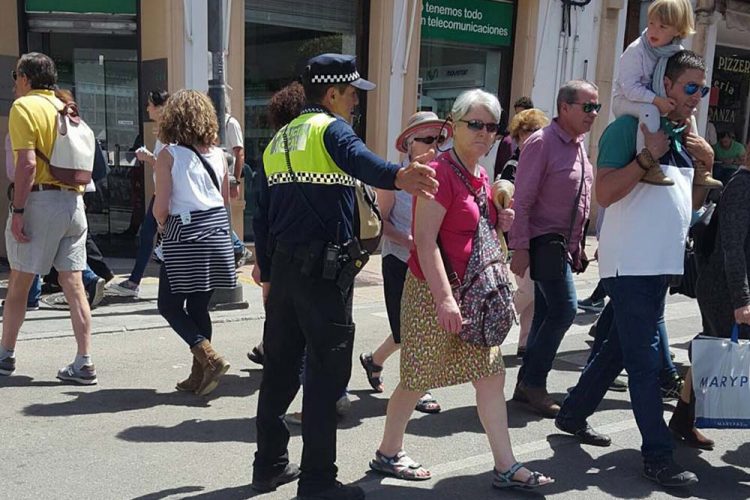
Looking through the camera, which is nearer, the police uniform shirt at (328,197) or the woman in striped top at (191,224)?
the police uniform shirt at (328,197)

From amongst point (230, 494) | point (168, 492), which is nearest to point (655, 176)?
point (230, 494)

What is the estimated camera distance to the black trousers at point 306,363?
328 centimetres

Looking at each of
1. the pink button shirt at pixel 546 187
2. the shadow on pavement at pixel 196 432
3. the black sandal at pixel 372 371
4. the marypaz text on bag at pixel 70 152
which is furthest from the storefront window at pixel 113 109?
the pink button shirt at pixel 546 187

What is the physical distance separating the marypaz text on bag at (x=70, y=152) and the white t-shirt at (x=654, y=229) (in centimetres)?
337

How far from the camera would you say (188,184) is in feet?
15.6

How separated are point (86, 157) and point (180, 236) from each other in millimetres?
935

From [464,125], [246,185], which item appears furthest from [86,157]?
[246,185]

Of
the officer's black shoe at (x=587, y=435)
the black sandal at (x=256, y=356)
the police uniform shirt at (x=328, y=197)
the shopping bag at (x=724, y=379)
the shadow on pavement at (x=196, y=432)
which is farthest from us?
the black sandal at (x=256, y=356)

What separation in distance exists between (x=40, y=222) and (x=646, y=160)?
3640 mm

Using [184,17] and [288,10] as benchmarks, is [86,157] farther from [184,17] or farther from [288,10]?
[288,10]

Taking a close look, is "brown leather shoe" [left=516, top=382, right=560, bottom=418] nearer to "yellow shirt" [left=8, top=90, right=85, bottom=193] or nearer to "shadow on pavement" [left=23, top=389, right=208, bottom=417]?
"shadow on pavement" [left=23, top=389, right=208, bottom=417]

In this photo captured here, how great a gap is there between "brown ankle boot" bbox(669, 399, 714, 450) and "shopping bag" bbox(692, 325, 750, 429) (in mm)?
457

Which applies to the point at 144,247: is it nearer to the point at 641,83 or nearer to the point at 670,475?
Result: the point at 641,83

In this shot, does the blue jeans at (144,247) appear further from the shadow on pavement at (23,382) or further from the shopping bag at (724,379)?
the shopping bag at (724,379)
